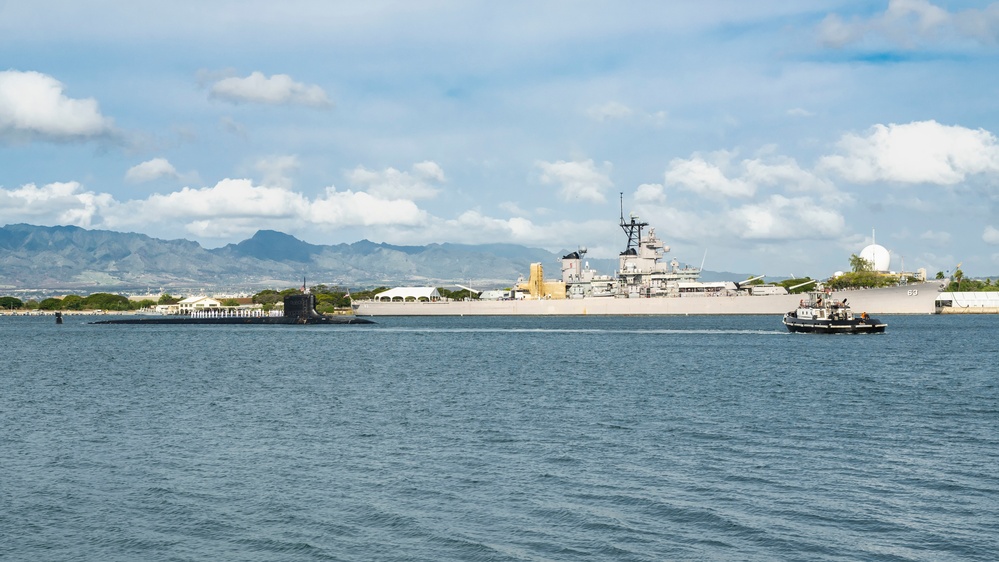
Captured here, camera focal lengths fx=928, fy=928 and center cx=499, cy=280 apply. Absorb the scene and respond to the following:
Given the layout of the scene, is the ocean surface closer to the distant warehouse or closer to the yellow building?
the yellow building

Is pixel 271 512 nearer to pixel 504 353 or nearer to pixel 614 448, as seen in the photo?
pixel 614 448

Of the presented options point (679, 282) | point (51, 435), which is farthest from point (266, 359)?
point (679, 282)

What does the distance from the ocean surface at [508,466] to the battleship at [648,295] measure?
283ft

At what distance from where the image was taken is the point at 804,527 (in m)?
16.1

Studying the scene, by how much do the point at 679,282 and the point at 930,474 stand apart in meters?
121

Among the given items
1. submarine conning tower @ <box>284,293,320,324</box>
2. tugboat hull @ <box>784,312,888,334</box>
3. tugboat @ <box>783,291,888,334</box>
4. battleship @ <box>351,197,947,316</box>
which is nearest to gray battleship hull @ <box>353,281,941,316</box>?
battleship @ <box>351,197,947,316</box>

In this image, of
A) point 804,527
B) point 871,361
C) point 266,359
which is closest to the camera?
point 804,527

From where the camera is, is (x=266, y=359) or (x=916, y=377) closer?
(x=916, y=377)

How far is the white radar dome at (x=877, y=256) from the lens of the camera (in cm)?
18600

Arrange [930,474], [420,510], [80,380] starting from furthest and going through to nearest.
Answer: [80,380] → [930,474] → [420,510]

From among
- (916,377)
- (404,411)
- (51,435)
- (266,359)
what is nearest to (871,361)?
(916,377)

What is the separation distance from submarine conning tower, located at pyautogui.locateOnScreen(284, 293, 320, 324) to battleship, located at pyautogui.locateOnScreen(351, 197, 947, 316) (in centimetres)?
3551

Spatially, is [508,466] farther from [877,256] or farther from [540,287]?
[877,256]

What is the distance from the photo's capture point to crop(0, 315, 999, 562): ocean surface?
1559 cm
